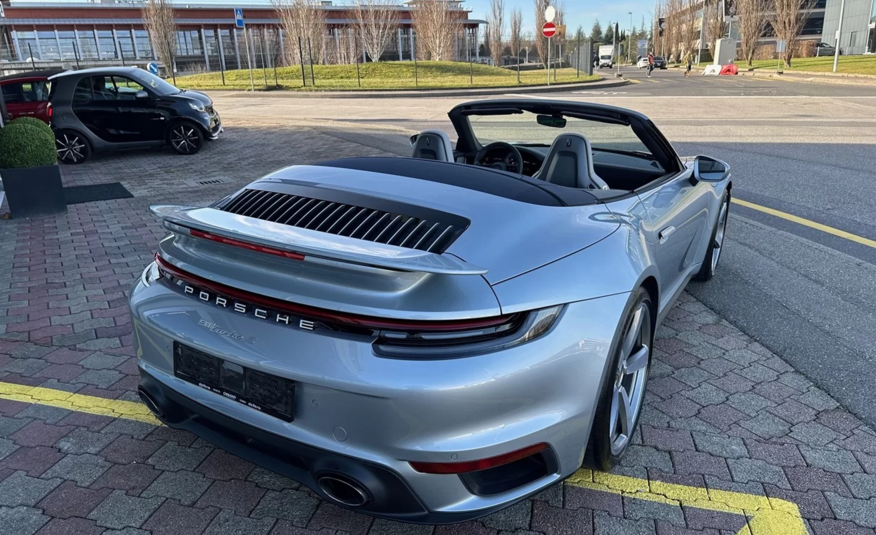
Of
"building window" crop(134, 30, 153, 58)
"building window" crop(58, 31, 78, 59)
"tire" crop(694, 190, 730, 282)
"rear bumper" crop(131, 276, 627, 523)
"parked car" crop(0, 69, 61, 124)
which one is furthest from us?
"building window" crop(134, 30, 153, 58)

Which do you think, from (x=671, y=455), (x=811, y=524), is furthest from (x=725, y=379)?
(x=811, y=524)

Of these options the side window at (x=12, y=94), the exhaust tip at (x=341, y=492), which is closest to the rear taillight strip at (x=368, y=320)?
the exhaust tip at (x=341, y=492)

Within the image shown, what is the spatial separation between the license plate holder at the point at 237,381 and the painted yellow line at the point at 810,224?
5.55m

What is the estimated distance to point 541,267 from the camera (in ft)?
6.84

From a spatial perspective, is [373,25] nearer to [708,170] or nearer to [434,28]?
[434,28]

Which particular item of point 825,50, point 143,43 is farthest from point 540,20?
point 143,43

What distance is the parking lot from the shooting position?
2.33 metres

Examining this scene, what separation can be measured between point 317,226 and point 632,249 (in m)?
Result: 1.25

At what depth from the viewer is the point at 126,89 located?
11.6 m

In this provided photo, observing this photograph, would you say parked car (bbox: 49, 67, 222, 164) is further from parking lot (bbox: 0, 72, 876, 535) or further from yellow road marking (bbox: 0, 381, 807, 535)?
Result: yellow road marking (bbox: 0, 381, 807, 535)

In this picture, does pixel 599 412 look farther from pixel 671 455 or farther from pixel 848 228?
pixel 848 228

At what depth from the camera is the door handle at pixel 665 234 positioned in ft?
9.86

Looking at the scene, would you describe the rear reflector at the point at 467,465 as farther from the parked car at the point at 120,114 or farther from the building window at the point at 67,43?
the building window at the point at 67,43

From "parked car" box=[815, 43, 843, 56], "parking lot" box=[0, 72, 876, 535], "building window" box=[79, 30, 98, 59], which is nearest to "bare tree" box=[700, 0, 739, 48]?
"parked car" box=[815, 43, 843, 56]
